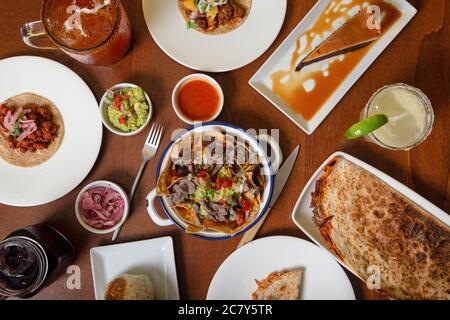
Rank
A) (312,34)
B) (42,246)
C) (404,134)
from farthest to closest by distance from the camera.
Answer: (312,34) → (404,134) → (42,246)

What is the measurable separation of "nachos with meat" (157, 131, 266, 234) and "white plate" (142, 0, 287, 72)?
39 centimetres

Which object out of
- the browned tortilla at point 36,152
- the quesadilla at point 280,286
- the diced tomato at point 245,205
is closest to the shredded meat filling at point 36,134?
the browned tortilla at point 36,152

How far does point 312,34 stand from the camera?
1952mm

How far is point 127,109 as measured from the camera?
70.7 inches

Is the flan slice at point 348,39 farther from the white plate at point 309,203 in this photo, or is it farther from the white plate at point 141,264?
the white plate at point 141,264

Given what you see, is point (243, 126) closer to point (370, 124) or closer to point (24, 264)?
point (370, 124)

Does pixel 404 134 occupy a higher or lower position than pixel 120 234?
higher

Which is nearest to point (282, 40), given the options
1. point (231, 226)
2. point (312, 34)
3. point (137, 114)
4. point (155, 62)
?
point (312, 34)

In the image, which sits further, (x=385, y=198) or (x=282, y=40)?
(x=282, y=40)

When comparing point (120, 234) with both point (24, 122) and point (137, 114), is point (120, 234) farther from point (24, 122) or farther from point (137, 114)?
point (24, 122)

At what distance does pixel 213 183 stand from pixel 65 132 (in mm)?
772

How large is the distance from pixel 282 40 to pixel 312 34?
17 centimetres

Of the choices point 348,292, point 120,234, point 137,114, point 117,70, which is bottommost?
point 348,292

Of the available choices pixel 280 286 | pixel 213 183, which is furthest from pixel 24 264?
pixel 280 286
